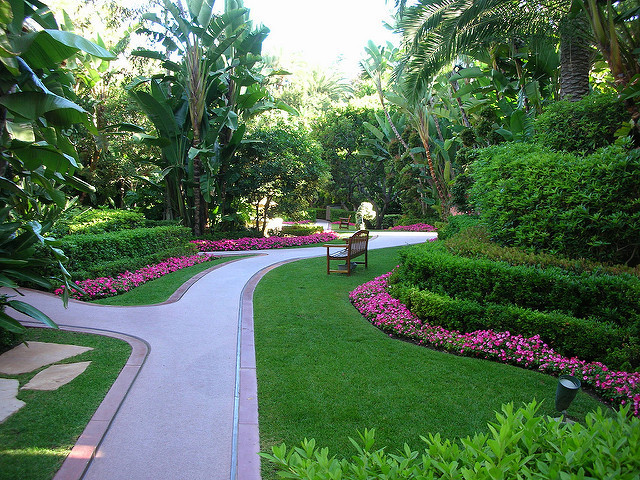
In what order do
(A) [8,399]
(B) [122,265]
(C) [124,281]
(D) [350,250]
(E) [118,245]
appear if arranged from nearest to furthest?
(A) [8,399] < (C) [124,281] < (B) [122,265] < (E) [118,245] < (D) [350,250]

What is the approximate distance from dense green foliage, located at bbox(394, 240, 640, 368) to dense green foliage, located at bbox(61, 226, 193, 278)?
22.9 ft

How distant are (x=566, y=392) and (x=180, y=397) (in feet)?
12.5

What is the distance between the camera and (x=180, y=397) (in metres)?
4.56

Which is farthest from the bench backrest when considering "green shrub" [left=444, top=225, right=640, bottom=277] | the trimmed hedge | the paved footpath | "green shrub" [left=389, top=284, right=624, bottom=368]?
"green shrub" [left=389, top=284, right=624, bottom=368]

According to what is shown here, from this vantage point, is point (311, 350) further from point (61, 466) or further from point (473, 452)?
point (473, 452)

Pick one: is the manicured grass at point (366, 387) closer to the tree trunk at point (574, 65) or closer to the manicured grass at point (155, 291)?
the manicured grass at point (155, 291)

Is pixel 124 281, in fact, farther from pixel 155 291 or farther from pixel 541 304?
pixel 541 304

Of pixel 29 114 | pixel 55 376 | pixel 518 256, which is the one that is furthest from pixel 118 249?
pixel 518 256

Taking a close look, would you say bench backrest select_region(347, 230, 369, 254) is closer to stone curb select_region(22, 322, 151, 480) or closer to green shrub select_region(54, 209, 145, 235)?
stone curb select_region(22, 322, 151, 480)

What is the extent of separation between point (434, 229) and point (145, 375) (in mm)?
21232

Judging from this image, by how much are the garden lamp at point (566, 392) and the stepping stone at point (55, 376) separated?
5.06m

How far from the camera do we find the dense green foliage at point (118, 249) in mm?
9328

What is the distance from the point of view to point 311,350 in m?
5.90

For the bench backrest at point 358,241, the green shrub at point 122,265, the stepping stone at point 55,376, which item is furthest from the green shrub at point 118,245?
the bench backrest at point 358,241
